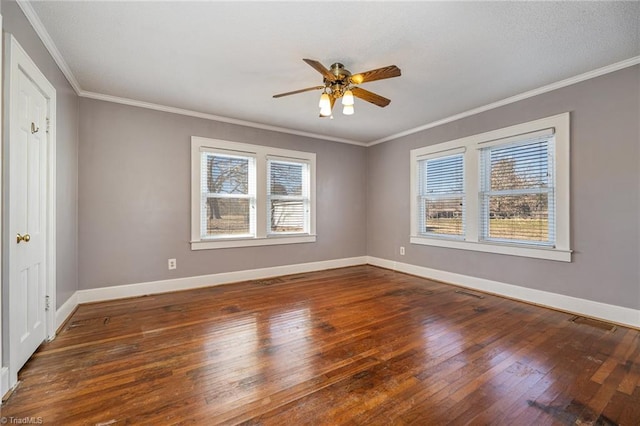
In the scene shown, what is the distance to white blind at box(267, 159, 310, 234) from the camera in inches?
187

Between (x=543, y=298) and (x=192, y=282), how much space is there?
447 cm

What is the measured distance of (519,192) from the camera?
11.5 feet

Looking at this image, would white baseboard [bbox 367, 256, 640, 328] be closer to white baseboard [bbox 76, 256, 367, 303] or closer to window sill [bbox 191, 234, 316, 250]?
white baseboard [bbox 76, 256, 367, 303]

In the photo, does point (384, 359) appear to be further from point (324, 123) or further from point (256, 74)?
point (324, 123)

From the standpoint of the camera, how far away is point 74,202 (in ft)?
10.6

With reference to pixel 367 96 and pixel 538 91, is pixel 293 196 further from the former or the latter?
pixel 538 91

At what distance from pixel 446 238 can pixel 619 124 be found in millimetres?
2272

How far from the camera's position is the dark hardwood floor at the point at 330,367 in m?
1.55

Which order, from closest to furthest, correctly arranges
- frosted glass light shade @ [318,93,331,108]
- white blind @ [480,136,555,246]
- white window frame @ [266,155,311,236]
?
1. frosted glass light shade @ [318,93,331,108]
2. white blind @ [480,136,555,246]
3. white window frame @ [266,155,311,236]

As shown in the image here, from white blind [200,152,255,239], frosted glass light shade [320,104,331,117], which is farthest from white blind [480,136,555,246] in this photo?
white blind [200,152,255,239]

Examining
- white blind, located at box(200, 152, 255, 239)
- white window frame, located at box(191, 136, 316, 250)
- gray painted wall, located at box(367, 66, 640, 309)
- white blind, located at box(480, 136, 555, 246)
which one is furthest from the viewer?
white blind, located at box(200, 152, 255, 239)

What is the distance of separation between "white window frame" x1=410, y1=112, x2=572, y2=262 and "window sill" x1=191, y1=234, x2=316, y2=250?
6.27 feet

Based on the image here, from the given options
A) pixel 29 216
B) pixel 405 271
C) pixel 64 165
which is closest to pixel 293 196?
pixel 405 271

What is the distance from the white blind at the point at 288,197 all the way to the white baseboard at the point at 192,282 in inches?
26.0
